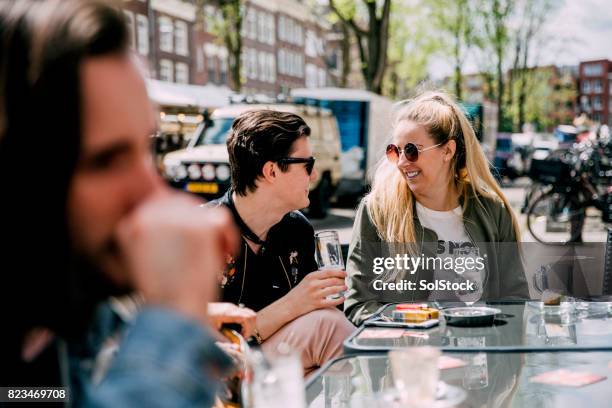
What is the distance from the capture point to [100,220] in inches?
31.3

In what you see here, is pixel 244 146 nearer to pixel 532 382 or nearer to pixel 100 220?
pixel 532 382

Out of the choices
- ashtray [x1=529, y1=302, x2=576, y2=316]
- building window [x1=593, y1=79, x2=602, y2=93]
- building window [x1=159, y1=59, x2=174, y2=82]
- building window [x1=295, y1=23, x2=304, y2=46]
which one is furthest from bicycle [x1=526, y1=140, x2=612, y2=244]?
building window [x1=593, y1=79, x2=602, y2=93]

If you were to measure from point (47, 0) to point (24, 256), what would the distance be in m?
0.26

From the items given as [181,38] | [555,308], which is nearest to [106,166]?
[555,308]

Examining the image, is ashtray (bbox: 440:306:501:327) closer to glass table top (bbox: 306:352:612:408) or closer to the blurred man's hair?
glass table top (bbox: 306:352:612:408)

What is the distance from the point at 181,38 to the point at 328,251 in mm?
45915

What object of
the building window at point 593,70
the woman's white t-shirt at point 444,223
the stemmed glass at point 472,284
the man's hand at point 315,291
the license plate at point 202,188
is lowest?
the license plate at point 202,188

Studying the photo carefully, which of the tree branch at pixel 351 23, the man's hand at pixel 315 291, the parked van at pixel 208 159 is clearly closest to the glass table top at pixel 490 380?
the man's hand at pixel 315 291

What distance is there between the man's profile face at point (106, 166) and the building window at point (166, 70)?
44.8m

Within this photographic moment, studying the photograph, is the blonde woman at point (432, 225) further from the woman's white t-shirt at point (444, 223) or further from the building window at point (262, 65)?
the building window at point (262, 65)

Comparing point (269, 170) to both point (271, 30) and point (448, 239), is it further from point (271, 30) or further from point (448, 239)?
point (271, 30)

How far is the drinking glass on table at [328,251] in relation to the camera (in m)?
2.57

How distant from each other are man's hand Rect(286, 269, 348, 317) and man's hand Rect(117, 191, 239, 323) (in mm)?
1767

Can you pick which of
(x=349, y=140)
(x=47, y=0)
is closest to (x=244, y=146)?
(x=47, y=0)
